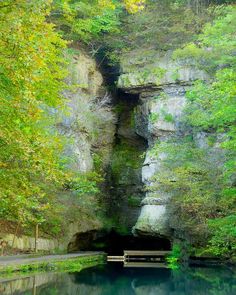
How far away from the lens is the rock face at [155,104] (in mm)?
25297

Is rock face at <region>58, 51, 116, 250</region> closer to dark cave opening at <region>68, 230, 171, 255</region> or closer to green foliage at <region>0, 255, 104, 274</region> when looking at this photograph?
dark cave opening at <region>68, 230, 171, 255</region>

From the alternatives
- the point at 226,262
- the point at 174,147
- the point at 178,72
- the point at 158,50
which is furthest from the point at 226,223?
the point at 158,50

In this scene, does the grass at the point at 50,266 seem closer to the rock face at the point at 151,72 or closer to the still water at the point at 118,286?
the still water at the point at 118,286

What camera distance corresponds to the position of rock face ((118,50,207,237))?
25297 millimetres

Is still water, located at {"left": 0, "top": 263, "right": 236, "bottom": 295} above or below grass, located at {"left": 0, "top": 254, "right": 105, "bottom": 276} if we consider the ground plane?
below

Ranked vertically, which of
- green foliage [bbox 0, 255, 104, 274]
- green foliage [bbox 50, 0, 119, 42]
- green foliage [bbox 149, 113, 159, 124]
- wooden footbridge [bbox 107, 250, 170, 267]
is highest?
green foliage [bbox 50, 0, 119, 42]

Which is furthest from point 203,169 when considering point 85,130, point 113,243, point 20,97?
point 20,97

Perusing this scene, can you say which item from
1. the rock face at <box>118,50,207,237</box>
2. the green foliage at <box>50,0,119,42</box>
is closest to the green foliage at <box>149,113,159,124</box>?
the rock face at <box>118,50,207,237</box>

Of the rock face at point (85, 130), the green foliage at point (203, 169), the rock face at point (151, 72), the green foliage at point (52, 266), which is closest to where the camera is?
the green foliage at point (52, 266)

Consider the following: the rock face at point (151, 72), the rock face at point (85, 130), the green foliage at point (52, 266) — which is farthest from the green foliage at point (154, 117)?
the green foliage at point (52, 266)

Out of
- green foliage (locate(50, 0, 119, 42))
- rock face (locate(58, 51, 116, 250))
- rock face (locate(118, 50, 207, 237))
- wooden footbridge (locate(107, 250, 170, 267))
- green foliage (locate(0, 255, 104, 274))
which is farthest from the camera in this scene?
green foliage (locate(50, 0, 119, 42))

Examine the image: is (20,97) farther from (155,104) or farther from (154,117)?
(155,104)

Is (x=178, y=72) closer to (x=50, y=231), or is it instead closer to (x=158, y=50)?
(x=158, y=50)

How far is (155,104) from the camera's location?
91.6ft
